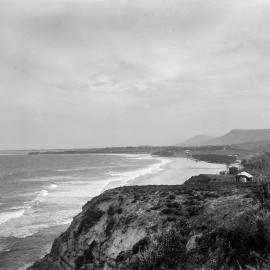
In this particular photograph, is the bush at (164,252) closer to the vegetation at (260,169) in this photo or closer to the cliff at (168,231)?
the cliff at (168,231)

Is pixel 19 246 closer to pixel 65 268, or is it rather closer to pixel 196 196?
pixel 65 268

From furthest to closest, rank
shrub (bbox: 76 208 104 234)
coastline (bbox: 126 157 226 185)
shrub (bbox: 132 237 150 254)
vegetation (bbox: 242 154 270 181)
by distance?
coastline (bbox: 126 157 226 185) < vegetation (bbox: 242 154 270 181) < shrub (bbox: 76 208 104 234) < shrub (bbox: 132 237 150 254)

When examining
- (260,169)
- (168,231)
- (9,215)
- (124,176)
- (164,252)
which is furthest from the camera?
(124,176)

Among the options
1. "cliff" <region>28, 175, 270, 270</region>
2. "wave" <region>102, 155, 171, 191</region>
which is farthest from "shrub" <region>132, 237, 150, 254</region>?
"wave" <region>102, 155, 171, 191</region>

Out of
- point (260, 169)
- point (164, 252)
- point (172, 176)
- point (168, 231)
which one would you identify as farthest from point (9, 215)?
point (172, 176)

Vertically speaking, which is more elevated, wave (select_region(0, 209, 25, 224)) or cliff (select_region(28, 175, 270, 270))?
→ cliff (select_region(28, 175, 270, 270))

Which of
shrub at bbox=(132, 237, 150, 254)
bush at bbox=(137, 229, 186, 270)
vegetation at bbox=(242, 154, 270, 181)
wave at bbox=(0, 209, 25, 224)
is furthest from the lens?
wave at bbox=(0, 209, 25, 224)

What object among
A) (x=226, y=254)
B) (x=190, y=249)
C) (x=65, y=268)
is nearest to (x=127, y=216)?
(x=65, y=268)

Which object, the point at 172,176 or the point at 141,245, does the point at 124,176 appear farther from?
the point at 141,245

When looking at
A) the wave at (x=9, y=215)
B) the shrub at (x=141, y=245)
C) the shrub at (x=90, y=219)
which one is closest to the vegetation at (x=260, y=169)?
the shrub at (x=141, y=245)

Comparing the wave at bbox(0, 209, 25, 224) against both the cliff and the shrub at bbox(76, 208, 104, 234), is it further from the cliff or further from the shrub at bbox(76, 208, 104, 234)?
the shrub at bbox(76, 208, 104, 234)
